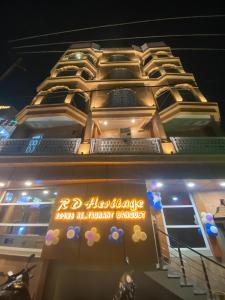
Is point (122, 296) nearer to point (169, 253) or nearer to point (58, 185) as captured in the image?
point (169, 253)

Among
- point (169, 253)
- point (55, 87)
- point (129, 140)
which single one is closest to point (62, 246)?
point (169, 253)

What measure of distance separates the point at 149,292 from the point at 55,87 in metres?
13.1

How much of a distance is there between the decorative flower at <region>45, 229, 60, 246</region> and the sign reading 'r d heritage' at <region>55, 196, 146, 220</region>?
18.4 inches

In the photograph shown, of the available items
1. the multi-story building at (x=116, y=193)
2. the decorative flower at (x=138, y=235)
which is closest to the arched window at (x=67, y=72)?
the multi-story building at (x=116, y=193)

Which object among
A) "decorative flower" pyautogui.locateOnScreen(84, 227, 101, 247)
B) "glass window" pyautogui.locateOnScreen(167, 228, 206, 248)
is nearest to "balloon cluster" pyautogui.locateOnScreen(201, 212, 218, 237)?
"glass window" pyautogui.locateOnScreen(167, 228, 206, 248)

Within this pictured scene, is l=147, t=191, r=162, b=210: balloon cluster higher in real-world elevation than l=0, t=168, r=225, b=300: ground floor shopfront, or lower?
higher

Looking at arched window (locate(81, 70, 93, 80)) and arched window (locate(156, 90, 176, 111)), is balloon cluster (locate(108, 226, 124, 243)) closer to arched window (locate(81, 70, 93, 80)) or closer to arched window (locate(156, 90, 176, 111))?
arched window (locate(156, 90, 176, 111))

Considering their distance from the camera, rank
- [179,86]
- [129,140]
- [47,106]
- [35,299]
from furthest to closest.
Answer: [179,86] < [47,106] < [129,140] < [35,299]

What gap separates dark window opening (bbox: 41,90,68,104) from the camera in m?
11.9

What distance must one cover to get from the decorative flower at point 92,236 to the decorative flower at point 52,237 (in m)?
1.00

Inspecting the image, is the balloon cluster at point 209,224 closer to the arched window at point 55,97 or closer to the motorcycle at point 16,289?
the motorcycle at point 16,289

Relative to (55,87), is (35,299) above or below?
below

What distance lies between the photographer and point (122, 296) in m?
4.23

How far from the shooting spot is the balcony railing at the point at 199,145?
7.90 m
